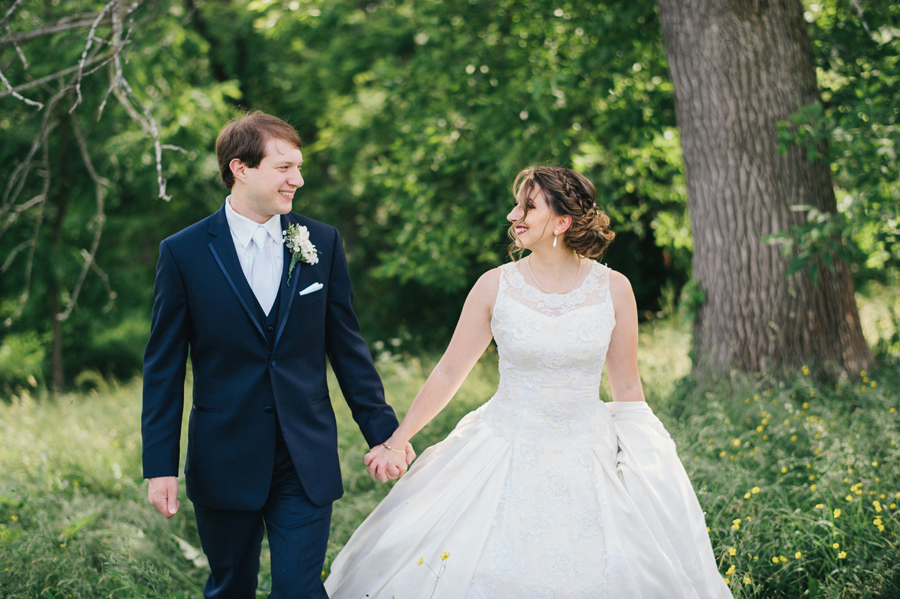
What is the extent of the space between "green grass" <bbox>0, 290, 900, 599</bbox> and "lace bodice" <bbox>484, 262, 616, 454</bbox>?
3.32ft

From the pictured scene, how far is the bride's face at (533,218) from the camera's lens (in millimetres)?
2834

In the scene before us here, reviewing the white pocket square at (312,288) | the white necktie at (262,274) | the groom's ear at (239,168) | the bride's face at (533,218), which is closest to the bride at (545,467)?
the bride's face at (533,218)

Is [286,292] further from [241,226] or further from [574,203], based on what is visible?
[574,203]

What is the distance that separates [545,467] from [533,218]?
102 centimetres

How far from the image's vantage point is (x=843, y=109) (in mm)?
4426

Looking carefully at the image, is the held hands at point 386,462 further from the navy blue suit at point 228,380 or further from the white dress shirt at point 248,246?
the white dress shirt at point 248,246

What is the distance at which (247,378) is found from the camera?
8.36 feet

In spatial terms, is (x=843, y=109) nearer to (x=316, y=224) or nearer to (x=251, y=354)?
(x=316, y=224)

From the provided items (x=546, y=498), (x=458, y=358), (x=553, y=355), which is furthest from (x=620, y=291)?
(x=546, y=498)

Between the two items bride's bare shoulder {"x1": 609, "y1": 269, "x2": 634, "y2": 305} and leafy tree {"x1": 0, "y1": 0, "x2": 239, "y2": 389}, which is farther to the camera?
leafy tree {"x1": 0, "y1": 0, "x2": 239, "y2": 389}

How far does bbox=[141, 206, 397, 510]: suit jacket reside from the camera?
98.8 inches

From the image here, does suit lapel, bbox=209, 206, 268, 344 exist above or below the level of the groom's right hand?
above

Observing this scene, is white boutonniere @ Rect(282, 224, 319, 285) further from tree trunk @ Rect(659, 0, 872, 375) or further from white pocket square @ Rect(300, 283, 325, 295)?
tree trunk @ Rect(659, 0, 872, 375)

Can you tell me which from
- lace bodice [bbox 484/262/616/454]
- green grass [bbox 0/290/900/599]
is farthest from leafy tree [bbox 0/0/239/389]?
lace bodice [bbox 484/262/616/454]
